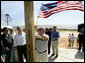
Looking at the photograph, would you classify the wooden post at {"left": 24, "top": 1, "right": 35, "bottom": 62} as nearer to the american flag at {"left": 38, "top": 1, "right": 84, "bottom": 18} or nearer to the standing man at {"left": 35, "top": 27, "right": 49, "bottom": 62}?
the standing man at {"left": 35, "top": 27, "right": 49, "bottom": 62}

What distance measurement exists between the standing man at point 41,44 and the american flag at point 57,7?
1.50 m

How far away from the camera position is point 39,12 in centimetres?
511

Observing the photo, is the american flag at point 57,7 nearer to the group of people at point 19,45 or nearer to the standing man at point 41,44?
the group of people at point 19,45

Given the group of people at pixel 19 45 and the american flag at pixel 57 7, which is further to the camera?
the american flag at pixel 57 7

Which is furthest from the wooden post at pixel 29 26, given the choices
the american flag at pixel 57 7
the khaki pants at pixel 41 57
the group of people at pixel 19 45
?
the american flag at pixel 57 7

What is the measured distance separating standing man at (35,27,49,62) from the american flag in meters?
1.50

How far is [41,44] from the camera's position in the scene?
3.74m

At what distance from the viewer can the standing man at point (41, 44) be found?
3.65 meters

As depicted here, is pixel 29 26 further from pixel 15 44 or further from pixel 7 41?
pixel 15 44

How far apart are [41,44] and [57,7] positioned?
6.31 feet

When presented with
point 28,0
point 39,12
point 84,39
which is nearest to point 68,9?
point 39,12

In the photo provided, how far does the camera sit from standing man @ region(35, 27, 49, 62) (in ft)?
12.0

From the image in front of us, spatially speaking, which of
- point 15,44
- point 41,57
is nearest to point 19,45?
point 15,44

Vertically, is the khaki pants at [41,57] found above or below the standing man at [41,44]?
below
